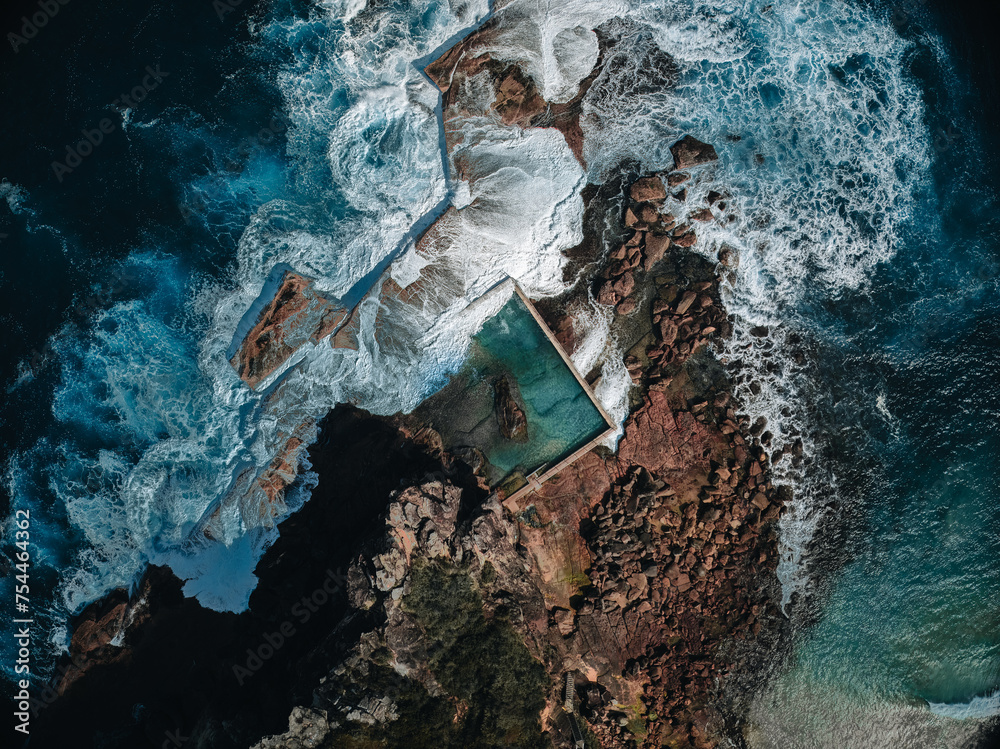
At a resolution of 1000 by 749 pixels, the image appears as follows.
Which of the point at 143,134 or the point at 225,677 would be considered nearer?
the point at 225,677

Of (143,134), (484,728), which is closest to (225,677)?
(484,728)

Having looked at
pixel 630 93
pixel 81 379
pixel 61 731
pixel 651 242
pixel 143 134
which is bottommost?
pixel 61 731

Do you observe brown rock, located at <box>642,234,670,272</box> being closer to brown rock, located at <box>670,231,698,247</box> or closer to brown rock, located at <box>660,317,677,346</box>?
brown rock, located at <box>670,231,698,247</box>

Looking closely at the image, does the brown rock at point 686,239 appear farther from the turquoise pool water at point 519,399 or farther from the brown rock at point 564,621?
the brown rock at point 564,621

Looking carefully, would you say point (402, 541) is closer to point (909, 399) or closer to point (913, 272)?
point (909, 399)

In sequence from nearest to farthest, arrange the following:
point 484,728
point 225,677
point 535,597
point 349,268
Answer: point 484,728 → point 535,597 → point 225,677 → point 349,268

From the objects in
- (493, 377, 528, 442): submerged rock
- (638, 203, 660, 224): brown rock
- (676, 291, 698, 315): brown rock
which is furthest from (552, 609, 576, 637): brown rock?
(638, 203, 660, 224): brown rock

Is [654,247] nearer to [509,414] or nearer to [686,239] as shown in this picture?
[686,239]
